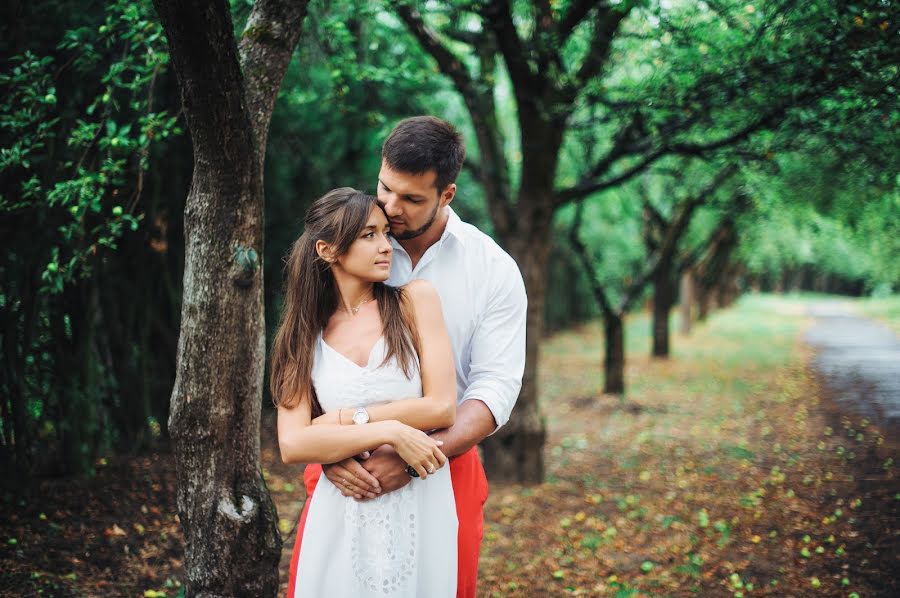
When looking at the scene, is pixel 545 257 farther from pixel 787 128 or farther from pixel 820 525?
pixel 820 525

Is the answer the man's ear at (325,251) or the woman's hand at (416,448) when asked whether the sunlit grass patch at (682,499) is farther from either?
the man's ear at (325,251)

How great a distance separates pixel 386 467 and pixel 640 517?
5202 mm

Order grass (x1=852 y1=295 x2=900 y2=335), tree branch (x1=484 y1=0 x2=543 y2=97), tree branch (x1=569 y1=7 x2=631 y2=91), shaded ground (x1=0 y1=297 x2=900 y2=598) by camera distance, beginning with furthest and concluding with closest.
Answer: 1. grass (x1=852 y1=295 x2=900 y2=335)
2. tree branch (x1=569 y1=7 x2=631 y2=91)
3. tree branch (x1=484 y1=0 x2=543 y2=97)
4. shaded ground (x1=0 y1=297 x2=900 y2=598)

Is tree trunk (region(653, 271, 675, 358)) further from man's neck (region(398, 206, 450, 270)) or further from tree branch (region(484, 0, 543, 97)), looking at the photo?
man's neck (region(398, 206, 450, 270))

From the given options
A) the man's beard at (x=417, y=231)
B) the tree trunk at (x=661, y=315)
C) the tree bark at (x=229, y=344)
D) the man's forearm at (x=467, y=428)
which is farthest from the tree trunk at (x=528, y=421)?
the tree trunk at (x=661, y=315)

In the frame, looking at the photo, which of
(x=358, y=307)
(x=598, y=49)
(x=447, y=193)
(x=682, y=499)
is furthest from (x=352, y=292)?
(x=682, y=499)

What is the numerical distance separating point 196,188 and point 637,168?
5429 mm

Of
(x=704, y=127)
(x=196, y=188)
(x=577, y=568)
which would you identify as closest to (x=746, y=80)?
(x=704, y=127)

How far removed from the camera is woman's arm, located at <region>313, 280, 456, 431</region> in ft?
7.70

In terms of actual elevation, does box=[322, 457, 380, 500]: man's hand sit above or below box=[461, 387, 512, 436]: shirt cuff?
below

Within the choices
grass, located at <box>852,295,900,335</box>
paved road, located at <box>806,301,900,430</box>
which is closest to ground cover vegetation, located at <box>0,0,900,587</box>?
paved road, located at <box>806,301,900,430</box>

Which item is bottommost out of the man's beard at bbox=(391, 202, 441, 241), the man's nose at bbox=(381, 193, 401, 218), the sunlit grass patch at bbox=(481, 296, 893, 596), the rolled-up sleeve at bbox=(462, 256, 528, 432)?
the sunlit grass patch at bbox=(481, 296, 893, 596)

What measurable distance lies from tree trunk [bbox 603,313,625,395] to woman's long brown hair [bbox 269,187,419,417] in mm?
10400

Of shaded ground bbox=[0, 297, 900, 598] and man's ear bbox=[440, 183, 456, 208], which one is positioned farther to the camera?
shaded ground bbox=[0, 297, 900, 598]
